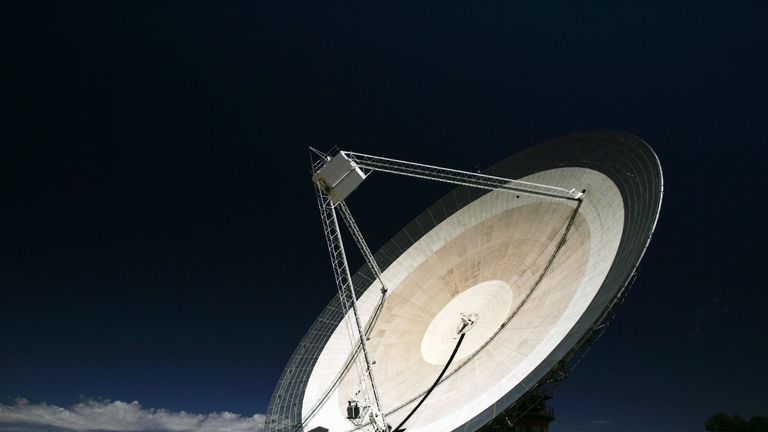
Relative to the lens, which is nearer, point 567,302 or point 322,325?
point 567,302

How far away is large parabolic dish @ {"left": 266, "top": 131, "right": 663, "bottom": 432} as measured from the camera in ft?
60.4

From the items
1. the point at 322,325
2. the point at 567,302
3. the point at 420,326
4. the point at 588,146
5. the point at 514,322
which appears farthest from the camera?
the point at 322,325

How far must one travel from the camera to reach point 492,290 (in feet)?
88.7

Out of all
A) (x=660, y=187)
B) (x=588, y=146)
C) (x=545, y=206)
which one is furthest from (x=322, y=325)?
(x=660, y=187)

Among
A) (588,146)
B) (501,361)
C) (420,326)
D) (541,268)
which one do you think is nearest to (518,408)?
(501,361)

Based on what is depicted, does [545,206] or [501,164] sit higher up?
[501,164]

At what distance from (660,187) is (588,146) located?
24.1ft

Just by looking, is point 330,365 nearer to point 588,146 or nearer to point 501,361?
point 501,361

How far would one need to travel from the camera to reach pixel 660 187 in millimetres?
18422

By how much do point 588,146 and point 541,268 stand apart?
7262 mm

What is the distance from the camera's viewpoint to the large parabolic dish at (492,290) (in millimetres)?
18406

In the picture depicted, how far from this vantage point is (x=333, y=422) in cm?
2680

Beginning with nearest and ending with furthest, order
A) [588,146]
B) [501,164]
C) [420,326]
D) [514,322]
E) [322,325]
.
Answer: [514,322], [588,146], [420,326], [501,164], [322,325]

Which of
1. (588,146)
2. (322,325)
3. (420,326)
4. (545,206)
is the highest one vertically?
(588,146)
